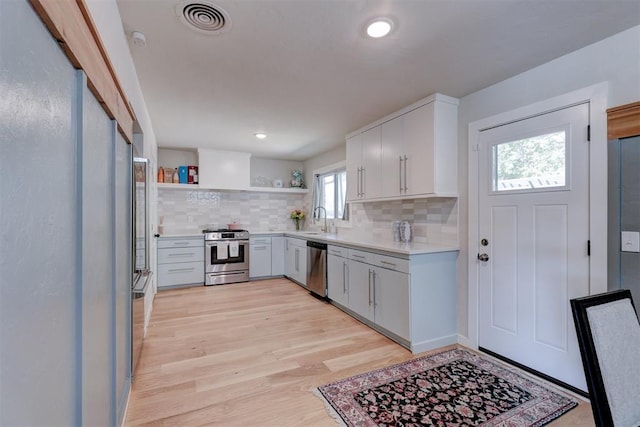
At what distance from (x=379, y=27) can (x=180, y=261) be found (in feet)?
14.3

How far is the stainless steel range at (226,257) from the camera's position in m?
4.93

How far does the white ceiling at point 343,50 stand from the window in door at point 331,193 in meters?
1.88

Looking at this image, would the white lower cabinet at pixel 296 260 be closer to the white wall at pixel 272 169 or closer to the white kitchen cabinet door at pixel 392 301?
the white wall at pixel 272 169

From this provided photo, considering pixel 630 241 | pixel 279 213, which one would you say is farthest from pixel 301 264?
pixel 630 241

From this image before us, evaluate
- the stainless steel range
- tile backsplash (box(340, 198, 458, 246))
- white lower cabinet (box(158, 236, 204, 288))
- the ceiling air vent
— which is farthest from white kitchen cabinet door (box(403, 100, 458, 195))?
white lower cabinet (box(158, 236, 204, 288))

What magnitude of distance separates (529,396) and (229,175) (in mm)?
4894

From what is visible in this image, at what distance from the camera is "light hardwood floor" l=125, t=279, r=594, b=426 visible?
71.4 inches

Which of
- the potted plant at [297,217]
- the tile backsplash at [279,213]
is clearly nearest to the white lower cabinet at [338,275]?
the tile backsplash at [279,213]

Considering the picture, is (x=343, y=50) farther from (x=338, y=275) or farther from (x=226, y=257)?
(x=226, y=257)

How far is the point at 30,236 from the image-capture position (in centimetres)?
63

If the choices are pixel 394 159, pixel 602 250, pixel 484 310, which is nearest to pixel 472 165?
pixel 394 159

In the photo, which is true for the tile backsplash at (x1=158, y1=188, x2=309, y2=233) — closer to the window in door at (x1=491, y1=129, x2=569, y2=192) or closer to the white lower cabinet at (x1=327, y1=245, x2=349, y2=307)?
the white lower cabinet at (x1=327, y1=245, x2=349, y2=307)

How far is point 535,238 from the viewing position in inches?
89.4

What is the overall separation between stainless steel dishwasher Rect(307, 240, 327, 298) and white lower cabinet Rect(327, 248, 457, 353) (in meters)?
0.92
